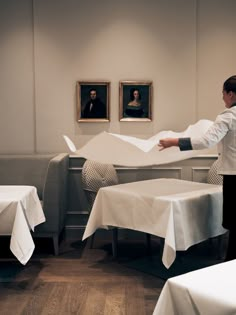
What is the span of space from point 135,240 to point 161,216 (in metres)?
1.66

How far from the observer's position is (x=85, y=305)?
3191 mm

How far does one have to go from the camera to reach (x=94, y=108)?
501cm

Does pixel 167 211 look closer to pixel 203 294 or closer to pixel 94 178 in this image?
pixel 94 178

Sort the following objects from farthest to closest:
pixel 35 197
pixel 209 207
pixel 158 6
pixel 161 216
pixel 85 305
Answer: pixel 158 6 < pixel 35 197 < pixel 209 207 < pixel 161 216 < pixel 85 305

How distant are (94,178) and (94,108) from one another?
80 cm

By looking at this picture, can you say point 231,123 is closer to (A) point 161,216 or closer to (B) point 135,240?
(A) point 161,216

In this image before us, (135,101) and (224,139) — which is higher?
(135,101)

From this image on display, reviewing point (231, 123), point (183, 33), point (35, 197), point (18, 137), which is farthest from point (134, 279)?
point (183, 33)

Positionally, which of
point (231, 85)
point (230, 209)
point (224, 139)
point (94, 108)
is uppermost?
point (231, 85)

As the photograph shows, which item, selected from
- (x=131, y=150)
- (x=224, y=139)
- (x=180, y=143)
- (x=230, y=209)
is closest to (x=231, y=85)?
(x=224, y=139)

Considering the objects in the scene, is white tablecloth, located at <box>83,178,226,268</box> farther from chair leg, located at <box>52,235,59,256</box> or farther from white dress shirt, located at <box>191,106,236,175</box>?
chair leg, located at <box>52,235,59,256</box>

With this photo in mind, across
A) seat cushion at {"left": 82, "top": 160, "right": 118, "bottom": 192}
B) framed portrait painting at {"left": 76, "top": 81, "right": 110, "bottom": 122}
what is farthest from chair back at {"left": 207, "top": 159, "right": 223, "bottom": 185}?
framed portrait painting at {"left": 76, "top": 81, "right": 110, "bottom": 122}

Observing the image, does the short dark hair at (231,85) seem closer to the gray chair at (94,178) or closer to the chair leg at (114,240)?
the chair leg at (114,240)

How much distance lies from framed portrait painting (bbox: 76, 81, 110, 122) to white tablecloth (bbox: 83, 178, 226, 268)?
1.26m
